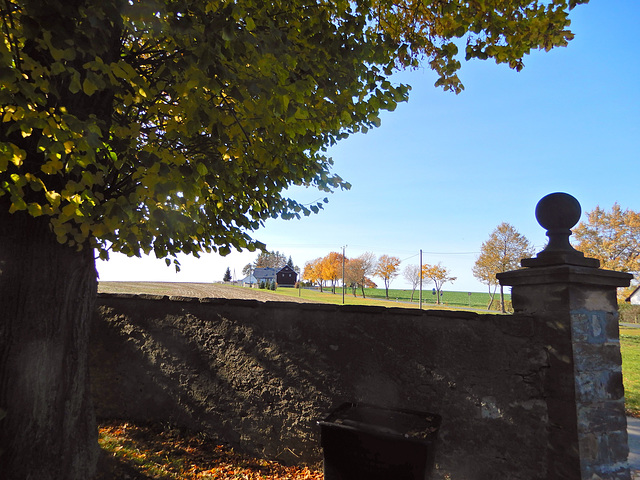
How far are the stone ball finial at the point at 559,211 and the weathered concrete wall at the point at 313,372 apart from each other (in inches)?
38.5

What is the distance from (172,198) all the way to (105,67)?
1.21 metres

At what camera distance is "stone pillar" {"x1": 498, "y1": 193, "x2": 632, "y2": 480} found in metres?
3.08

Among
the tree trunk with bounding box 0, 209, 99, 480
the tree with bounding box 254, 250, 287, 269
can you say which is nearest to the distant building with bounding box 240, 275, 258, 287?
the tree with bounding box 254, 250, 287, 269

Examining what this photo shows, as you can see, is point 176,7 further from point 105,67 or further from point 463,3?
point 463,3

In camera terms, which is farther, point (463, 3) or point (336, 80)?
point (463, 3)

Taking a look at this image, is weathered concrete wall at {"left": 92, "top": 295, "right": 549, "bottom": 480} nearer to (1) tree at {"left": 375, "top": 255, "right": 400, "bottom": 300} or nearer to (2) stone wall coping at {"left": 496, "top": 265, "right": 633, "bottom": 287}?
(2) stone wall coping at {"left": 496, "top": 265, "right": 633, "bottom": 287}

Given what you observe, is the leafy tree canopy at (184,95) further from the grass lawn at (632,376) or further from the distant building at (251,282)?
the distant building at (251,282)

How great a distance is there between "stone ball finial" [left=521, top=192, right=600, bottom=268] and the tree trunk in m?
4.39

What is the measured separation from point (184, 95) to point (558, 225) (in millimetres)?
3676

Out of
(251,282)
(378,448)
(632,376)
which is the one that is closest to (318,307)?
(378,448)

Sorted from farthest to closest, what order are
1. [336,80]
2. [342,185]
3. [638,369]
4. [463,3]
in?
[638,369]
[342,185]
[463,3]
[336,80]

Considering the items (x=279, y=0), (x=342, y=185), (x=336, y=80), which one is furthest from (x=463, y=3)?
(x=342, y=185)

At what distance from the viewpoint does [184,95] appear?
117 inches

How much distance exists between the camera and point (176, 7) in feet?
8.75
